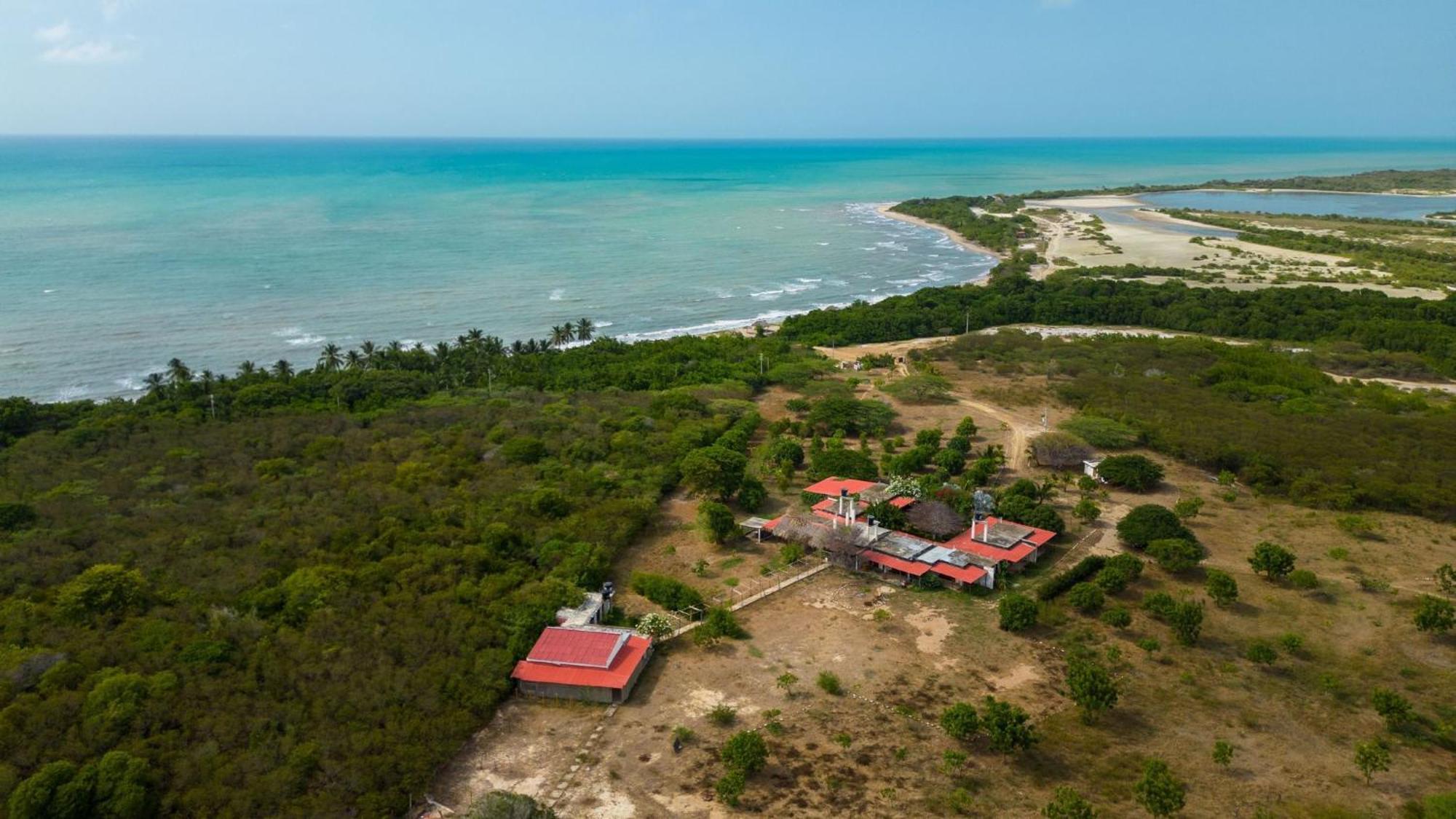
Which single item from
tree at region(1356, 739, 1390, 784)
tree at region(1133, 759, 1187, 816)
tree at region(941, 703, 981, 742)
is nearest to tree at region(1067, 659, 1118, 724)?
tree at region(941, 703, 981, 742)

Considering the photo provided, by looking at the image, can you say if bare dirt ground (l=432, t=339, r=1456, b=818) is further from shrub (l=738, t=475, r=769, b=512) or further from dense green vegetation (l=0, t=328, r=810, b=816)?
shrub (l=738, t=475, r=769, b=512)

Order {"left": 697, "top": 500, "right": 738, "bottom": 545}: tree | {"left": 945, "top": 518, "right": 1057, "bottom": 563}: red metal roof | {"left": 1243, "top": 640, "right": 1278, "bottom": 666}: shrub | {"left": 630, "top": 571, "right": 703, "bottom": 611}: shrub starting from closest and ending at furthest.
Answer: {"left": 1243, "top": 640, "right": 1278, "bottom": 666}: shrub
{"left": 630, "top": 571, "right": 703, "bottom": 611}: shrub
{"left": 945, "top": 518, "right": 1057, "bottom": 563}: red metal roof
{"left": 697, "top": 500, "right": 738, "bottom": 545}: tree

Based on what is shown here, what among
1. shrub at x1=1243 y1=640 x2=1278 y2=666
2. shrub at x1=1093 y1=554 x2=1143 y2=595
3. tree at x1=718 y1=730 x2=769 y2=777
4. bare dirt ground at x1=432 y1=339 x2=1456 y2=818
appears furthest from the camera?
shrub at x1=1093 y1=554 x2=1143 y2=595

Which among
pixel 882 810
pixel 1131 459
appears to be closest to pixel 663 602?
pixel 882 810

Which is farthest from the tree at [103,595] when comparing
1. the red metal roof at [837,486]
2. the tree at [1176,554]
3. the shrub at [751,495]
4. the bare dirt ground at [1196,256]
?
the bare dirt ground at [1196,256]

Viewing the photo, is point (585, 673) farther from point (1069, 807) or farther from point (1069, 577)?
point (1069, 577)

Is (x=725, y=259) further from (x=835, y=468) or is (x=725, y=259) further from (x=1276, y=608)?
(x=1276, y=608)

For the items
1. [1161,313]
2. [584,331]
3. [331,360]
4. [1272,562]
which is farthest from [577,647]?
[1161,313]
